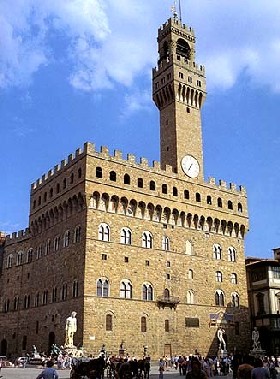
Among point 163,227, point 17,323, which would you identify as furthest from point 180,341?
point 17,323

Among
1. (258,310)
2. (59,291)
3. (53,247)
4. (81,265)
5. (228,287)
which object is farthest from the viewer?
(258,310)

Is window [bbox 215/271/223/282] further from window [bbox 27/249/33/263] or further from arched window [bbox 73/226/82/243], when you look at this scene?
window [bbox 27/249/33/263]

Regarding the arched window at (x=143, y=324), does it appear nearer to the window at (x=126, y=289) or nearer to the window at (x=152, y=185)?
the window at (x=126, y=289)

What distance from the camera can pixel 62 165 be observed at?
44.2m

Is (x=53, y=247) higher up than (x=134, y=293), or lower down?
higher up

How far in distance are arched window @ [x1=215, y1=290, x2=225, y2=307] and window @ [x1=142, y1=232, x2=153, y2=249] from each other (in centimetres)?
877

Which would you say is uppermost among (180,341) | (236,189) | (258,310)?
(236,189)

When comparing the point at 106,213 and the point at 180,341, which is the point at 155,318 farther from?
the point at 106,213

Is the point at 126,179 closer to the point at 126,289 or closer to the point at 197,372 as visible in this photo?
the point at 126,289

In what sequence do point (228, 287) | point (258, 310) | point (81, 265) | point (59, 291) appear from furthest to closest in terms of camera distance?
point (258, 310)
point (228, 287)
point (59, 291)
point (81, 265)

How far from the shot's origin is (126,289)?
39344mm

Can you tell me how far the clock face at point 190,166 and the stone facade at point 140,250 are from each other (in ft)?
1.77

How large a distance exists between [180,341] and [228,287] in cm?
821

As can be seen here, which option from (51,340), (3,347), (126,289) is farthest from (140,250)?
(3,347)
